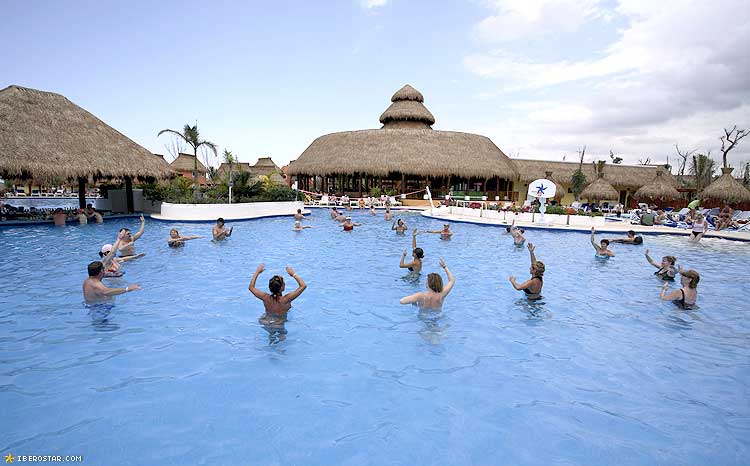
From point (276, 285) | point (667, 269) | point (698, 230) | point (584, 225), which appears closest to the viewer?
point (276, 285)

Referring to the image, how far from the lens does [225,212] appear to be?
18.1m

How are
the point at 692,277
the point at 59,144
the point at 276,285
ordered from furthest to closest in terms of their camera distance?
the point at 59,144, the point at 692,277, the point at 276,285

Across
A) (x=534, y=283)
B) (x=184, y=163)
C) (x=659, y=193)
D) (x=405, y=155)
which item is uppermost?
(x=184, y=163)

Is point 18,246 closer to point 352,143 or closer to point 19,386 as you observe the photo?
point 19,386

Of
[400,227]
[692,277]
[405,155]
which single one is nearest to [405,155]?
[405,155]

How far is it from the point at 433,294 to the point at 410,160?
26.1 metres

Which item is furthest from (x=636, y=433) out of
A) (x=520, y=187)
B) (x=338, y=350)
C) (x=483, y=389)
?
(x=520, y=187)

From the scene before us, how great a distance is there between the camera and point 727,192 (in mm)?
24203

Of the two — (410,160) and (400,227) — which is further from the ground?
(410,160)

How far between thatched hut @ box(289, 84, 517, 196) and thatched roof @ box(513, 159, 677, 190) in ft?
5.99

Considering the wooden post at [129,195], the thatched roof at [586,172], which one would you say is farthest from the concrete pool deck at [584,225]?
the thatched roof at [586,172]

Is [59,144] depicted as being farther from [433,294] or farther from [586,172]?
[586,172]

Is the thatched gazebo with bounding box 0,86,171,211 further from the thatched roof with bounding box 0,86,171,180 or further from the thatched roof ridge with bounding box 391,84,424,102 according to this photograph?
the thatched roof ridge with bounding box 391,84,424,102

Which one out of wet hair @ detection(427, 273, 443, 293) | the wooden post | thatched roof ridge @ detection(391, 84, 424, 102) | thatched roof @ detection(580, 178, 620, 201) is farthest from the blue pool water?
thatched roof ridge @ detection(391, 84, 424, 102)
